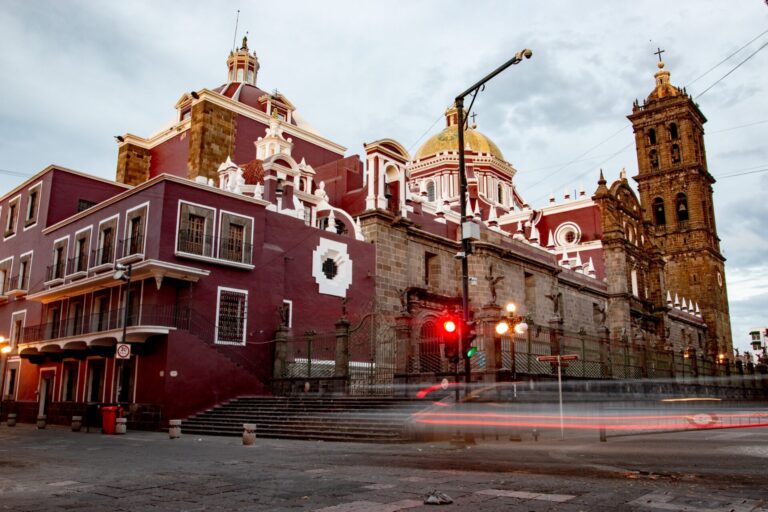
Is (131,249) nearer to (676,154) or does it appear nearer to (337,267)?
(337,267)

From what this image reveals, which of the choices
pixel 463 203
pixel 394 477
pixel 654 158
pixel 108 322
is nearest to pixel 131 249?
pixel 108 322

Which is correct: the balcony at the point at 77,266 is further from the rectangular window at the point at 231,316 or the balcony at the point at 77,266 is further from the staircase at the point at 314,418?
the staircase at the point at 314,418

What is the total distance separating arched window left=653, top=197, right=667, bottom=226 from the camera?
7077 cm

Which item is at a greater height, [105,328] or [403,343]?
[105,328]

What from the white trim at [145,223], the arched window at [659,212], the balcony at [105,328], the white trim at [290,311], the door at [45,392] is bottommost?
the door at [45,392]

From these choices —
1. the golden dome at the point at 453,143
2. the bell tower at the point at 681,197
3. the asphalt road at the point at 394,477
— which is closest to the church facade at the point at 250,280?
the asphalt road at the point at 394,477

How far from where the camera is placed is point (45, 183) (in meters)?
29.1

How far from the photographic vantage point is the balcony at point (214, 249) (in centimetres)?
2215

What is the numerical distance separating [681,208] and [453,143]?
105 feet

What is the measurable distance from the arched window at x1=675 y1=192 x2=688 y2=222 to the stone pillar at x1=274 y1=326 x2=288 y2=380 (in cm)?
5894

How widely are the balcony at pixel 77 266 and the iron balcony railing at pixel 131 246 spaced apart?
106 inches

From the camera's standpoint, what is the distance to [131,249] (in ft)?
74.4

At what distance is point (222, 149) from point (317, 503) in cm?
2968

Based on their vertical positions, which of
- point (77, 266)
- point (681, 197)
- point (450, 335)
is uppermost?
point (681, 197)
